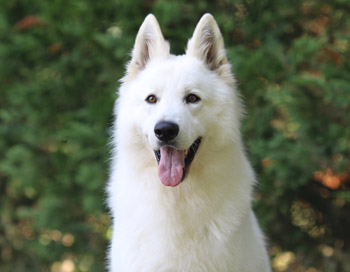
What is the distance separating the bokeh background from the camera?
479 cm

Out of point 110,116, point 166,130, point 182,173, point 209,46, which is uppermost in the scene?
point 209,46

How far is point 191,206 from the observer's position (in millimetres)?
3166

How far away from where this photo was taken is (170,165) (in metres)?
3.05

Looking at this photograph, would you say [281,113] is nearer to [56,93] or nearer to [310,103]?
[310,103]

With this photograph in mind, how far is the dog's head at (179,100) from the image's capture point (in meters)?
Answer: 2.98

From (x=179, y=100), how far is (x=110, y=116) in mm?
2803

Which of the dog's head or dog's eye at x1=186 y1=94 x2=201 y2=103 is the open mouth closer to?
the dog's head

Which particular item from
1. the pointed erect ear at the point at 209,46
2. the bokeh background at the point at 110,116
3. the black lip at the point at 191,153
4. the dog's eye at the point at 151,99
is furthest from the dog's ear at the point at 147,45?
the bokeh background at the point at 110,116

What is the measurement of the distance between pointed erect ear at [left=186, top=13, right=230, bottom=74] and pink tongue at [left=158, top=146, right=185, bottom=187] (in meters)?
0.73

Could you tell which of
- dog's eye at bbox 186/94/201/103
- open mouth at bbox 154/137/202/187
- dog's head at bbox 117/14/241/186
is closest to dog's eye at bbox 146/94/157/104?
dog's head at bbox 117/14/241/186

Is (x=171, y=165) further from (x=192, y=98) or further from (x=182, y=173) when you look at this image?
(x=192, y=98)

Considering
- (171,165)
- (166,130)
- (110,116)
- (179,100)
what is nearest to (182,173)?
(171,165)

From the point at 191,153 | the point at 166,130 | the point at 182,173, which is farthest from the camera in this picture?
the point at 191,153

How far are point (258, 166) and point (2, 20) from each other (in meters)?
3.95
